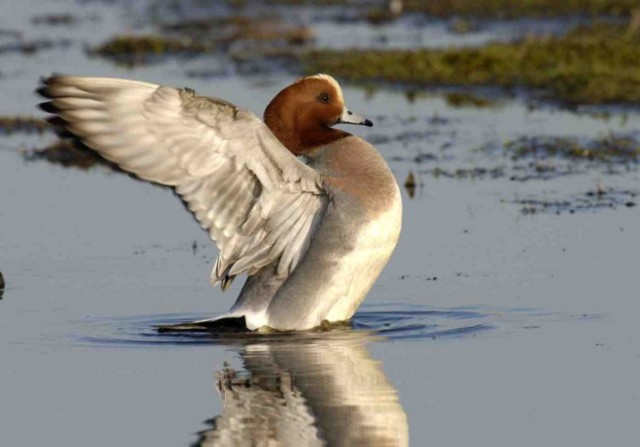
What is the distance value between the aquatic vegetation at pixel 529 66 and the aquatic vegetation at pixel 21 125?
11.8ft

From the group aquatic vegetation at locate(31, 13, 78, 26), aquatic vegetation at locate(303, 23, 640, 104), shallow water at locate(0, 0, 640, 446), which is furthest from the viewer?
aquatic vegetation at locate(31, 13, 78, 26)

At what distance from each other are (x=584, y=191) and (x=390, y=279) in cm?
251

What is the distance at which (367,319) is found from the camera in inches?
337

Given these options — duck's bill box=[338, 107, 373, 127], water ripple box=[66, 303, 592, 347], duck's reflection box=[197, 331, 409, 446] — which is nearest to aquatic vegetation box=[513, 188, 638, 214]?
water ripple box=[66, 303, 592, 347]

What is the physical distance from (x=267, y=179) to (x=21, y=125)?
7.98 m

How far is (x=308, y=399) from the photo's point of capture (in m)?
6.86

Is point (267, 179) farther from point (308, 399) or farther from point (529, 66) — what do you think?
point (529, 66)

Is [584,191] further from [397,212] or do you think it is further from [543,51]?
[543,51]

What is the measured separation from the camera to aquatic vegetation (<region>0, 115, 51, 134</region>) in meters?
15.2

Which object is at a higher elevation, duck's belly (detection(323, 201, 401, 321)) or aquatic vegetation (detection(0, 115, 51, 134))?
duck's belly (detection(323, 201, 401, 321))

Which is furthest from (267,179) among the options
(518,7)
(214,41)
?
(518,7)

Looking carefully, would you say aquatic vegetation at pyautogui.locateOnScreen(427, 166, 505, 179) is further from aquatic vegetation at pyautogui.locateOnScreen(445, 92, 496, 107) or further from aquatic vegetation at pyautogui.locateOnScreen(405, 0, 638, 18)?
aquatic vegetation at pyautogui.locateOnScreen(405, 0, 638, 18)

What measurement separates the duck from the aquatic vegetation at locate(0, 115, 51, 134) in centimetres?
729

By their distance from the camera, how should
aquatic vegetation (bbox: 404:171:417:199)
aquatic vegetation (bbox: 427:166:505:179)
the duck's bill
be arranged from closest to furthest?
the duck's bill → aquatic vegetation (bbox: 404:171:417:199) → aquatic vegetation (bbox: 427:166:505:179)
